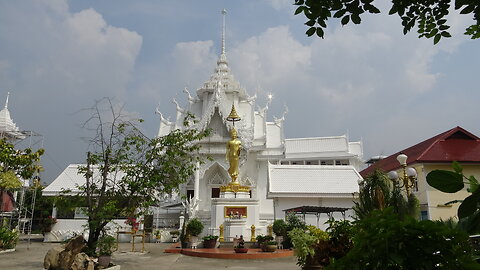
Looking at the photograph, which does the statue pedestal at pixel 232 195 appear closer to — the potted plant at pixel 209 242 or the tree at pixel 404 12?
the potted plant at pixel 209 242

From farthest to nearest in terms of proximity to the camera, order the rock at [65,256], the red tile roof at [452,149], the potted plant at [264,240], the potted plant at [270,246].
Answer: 1. the red tile roof at [452,149]
2. the potted plant at [264,240]
3. the potted plant at [270,246]
4. the rock at [65,256]

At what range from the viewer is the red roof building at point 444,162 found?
60.5ft

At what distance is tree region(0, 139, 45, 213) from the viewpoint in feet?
48.6

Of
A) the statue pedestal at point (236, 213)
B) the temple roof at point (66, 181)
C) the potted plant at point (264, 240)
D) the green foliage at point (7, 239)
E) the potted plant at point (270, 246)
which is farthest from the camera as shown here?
the temple roof at point (66, 181)

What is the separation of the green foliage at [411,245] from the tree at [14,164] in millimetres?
16436

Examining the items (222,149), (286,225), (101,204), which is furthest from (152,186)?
(222,149)

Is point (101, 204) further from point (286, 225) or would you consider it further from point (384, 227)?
point (384, 227)

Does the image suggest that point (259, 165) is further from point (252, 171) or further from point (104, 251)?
point (104, 251)

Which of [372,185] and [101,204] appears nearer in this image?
[101,204]

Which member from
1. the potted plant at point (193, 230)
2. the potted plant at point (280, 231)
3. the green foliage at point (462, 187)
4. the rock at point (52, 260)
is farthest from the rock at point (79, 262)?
the potted plant at point (280, 231)

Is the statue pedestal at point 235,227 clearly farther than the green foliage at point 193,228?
Yes

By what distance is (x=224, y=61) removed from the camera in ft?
103

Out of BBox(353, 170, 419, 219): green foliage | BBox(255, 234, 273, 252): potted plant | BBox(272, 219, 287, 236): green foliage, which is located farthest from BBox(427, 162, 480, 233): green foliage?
BBox(272, 219, 287, 236): green foliage

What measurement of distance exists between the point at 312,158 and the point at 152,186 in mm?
23856
